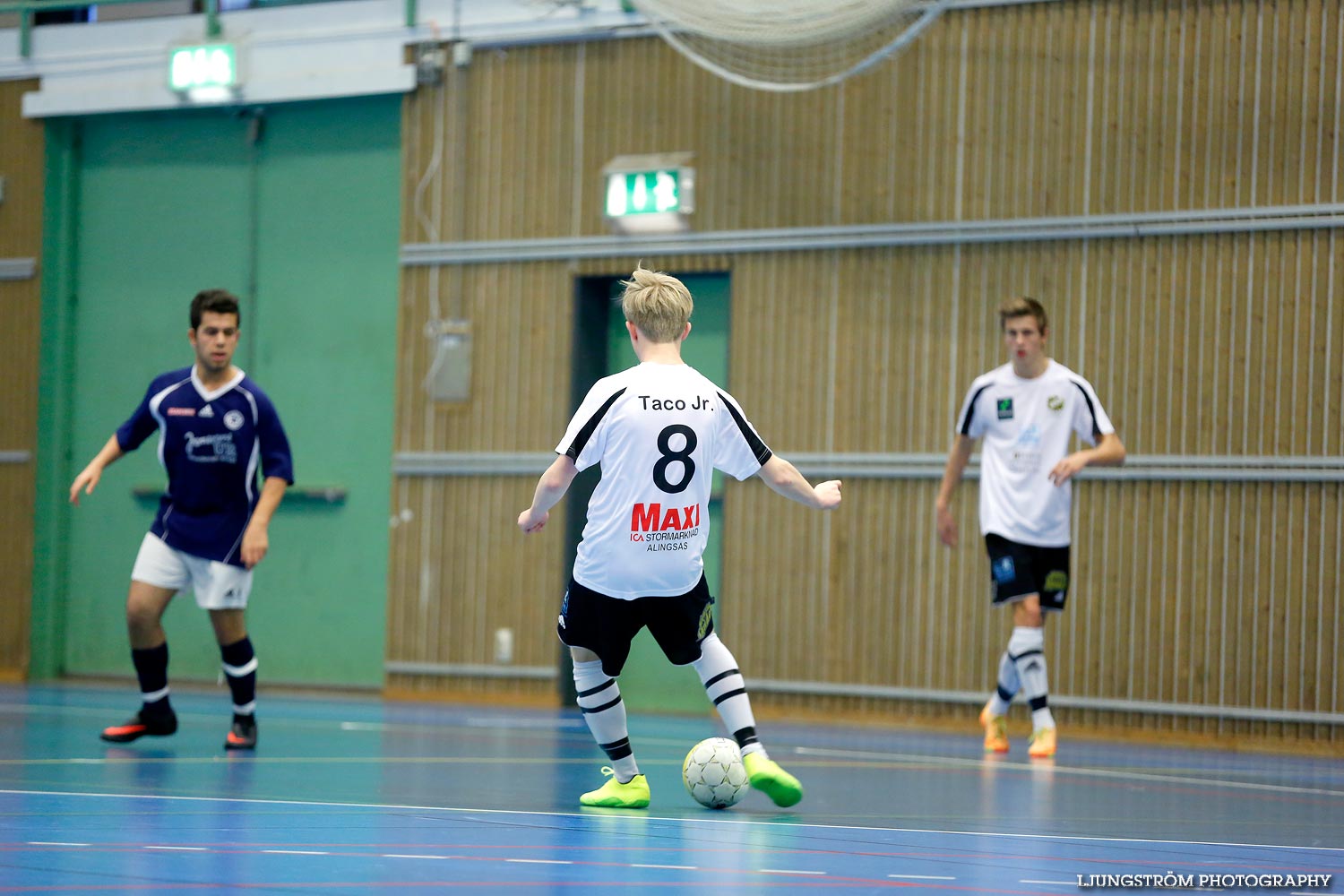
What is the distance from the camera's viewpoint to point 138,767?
20.2 ft

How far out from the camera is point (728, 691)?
527cm

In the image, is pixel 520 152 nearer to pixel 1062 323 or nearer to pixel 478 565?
pixel 478 565

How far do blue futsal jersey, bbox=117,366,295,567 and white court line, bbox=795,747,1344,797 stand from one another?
118 inches

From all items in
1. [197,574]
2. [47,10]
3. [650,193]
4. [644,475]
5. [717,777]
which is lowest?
[717,777]

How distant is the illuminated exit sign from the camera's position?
A: 11547 mm

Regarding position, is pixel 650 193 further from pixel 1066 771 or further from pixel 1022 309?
pixel 1066 771

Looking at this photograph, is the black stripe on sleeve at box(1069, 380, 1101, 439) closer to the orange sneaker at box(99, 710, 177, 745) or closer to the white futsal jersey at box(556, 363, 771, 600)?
the white futsal jersey at box(556, 363, 771, 600)

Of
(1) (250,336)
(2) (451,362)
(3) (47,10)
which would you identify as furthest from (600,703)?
(3) (47,10)

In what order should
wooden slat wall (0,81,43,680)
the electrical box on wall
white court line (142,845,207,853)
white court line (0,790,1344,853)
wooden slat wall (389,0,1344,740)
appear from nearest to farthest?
white court line (142,845,207,853) → white court line (0,790,1344,853) → wooden slat wall (389,0,1344,740) → the electrical box on wall → wooden slat wall (0,81,43,680)

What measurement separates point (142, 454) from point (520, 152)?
4.06 meters

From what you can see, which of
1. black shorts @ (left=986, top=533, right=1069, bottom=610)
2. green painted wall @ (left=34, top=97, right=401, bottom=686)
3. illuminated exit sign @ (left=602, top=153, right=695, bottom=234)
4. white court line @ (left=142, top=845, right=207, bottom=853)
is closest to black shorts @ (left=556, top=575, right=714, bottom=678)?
white court line @ (left=142, top=845, right=207, bottom=853)

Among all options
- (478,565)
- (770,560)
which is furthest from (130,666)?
(770,560)

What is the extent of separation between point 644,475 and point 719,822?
3.58ft

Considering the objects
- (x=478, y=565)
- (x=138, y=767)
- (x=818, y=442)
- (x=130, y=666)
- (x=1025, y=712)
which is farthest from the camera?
(x=130, y=666)
